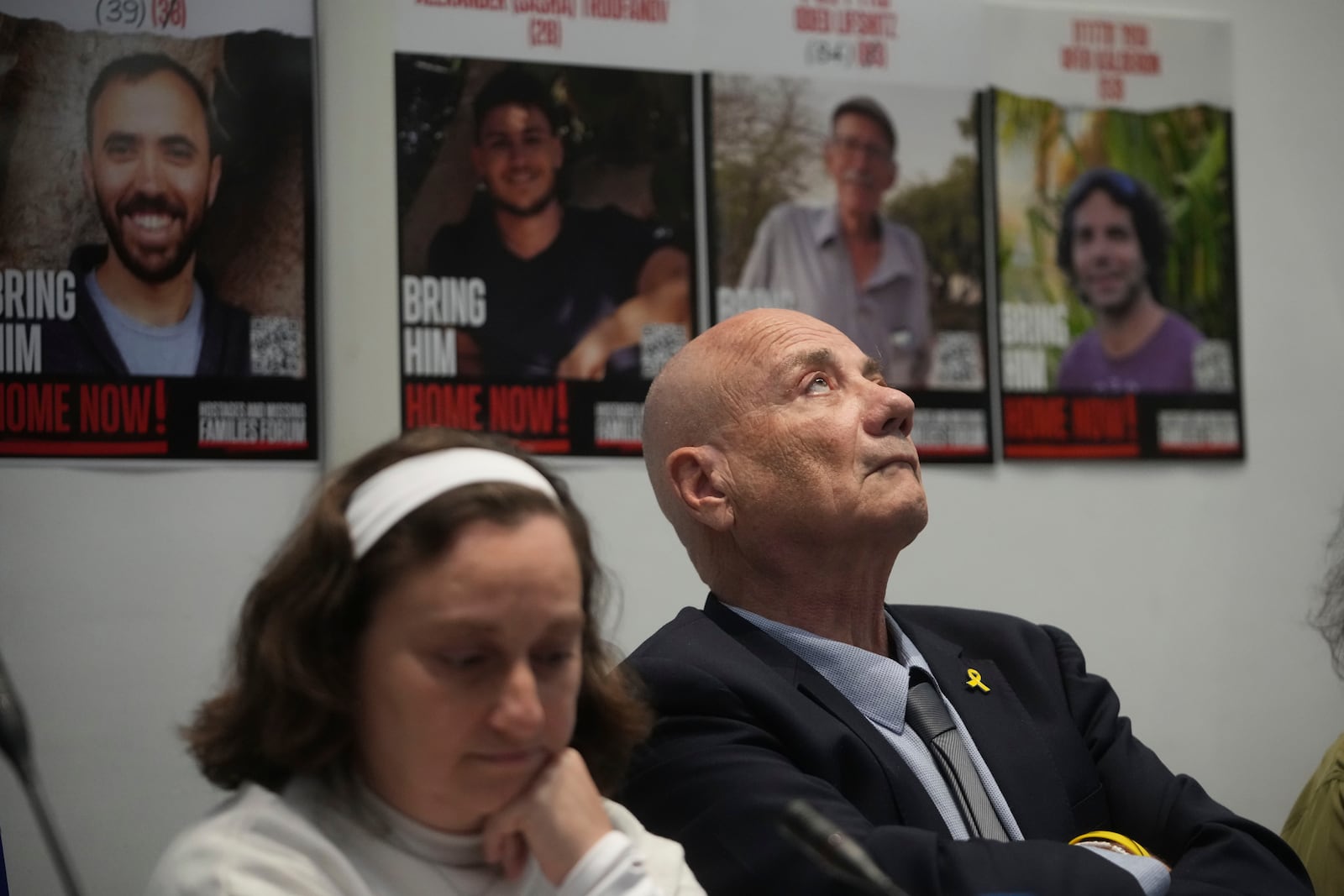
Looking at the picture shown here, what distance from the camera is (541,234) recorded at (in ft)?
9.21

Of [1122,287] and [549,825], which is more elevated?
[1122,287]

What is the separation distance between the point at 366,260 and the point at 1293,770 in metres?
2.36

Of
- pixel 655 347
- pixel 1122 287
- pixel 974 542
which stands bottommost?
pixel 974 542

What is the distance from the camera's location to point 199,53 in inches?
103

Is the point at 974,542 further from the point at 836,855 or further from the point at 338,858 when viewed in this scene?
the point at 338,858

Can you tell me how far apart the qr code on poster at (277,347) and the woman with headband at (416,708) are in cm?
139

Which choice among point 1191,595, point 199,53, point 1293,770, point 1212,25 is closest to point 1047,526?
point 1191,595

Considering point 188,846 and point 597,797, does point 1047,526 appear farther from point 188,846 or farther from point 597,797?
point 188,846

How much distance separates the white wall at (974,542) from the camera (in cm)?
249

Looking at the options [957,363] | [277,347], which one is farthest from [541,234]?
[957,363]

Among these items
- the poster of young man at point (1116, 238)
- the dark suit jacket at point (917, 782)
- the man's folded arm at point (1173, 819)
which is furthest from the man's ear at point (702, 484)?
the poster of young man at point (1116, 238)

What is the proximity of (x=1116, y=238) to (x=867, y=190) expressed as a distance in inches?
24.7

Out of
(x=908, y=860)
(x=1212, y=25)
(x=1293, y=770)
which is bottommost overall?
(x=1293, y=770)

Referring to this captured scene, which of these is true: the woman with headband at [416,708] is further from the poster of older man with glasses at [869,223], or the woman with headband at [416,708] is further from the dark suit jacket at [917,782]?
the poster of older man with glasses at [869,223]
